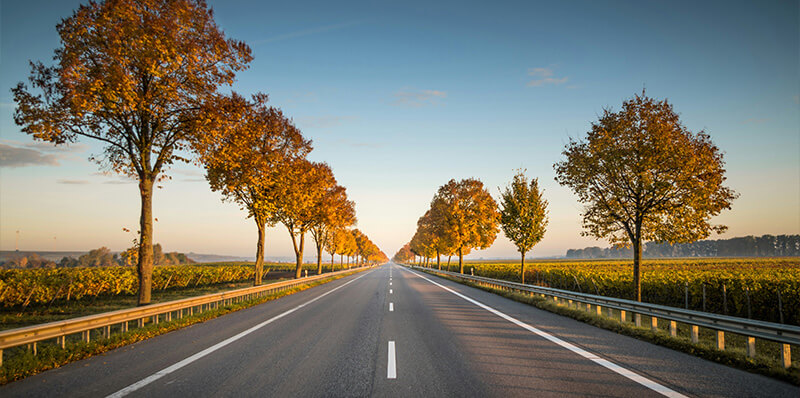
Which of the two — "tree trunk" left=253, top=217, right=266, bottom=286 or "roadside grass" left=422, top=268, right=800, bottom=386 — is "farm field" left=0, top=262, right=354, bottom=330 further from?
"roadside grass" left=422, top=268, right=800, bottom=386

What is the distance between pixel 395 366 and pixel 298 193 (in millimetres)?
16511

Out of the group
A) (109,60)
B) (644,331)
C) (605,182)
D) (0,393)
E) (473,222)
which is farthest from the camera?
(473,222)

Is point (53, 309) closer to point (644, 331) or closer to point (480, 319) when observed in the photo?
point (480, 319)

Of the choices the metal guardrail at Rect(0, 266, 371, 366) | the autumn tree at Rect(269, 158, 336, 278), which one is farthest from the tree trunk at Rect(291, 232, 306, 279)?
the metal guardrail at Rect(0, 266, 371, 366)

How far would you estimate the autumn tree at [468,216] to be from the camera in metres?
35.1

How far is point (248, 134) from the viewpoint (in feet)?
40.5

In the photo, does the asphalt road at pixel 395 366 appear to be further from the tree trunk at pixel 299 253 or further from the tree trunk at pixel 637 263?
the tree trunk at pixel 299 253

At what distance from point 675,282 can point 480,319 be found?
13553mm

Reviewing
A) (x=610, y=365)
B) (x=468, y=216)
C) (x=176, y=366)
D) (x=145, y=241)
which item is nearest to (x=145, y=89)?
(x=145, y=241)

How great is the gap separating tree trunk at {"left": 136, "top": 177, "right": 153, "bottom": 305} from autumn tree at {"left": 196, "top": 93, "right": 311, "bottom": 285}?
1.99 m

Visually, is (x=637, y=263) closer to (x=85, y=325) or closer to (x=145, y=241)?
(x=85, y=325)

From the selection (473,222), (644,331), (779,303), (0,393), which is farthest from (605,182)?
(473,222)

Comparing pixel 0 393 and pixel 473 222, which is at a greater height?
pixel 473 222

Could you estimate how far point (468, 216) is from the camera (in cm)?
3622
